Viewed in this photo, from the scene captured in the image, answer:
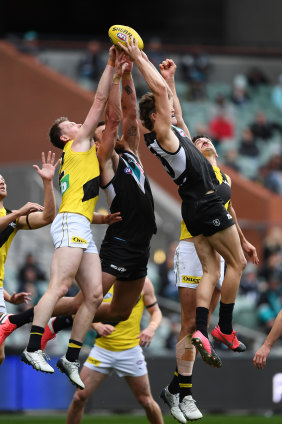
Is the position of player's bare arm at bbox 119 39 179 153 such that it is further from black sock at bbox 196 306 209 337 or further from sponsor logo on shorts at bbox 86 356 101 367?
sponsor logo on shorts at bbox 86 356 101 367

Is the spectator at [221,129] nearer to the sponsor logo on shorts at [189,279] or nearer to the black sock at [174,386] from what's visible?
the sponsor logo on shorts at [189,279]

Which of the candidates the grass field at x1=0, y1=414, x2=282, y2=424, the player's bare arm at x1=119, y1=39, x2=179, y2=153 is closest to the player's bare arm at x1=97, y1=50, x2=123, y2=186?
the player's bare arm at x1=119, y1=39, x2=179, y2=153

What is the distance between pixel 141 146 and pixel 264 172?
3.70 m

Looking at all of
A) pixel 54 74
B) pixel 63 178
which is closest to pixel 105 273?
pixel 63 178

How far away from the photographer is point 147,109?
9539mm

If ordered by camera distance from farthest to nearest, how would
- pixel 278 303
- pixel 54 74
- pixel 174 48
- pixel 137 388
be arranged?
pixel 174 48, pixel 54 74, pixel 278 303, pixel 137 388

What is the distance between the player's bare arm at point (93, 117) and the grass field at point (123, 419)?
211 inches

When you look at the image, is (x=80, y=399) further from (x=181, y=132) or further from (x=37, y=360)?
(x=181, y=132)

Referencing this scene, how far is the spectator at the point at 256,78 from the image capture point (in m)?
23.6

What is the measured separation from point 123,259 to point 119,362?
211cm

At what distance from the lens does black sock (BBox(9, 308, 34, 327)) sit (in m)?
9.53

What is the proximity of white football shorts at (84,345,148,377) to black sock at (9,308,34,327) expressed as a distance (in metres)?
1.75

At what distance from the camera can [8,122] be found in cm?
2130

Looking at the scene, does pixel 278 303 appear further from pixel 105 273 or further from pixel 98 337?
pixel 105 273
